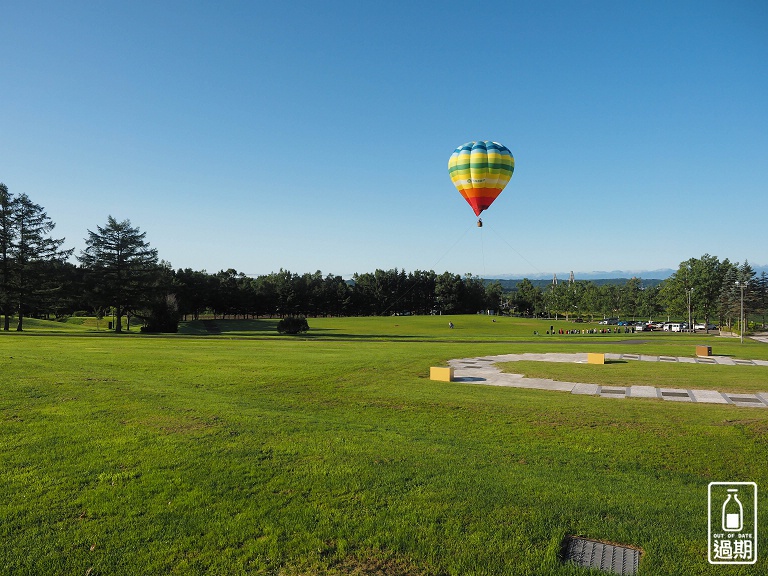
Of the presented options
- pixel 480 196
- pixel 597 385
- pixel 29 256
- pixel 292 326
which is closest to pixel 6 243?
pixel 29 256

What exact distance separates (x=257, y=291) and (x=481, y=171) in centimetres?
9392

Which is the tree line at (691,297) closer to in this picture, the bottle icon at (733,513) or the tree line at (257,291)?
the tree line at (257,291)

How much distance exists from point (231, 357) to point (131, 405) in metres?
14.1

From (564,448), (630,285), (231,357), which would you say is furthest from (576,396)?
(630,285)

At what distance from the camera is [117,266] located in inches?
2547

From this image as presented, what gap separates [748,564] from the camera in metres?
6.08

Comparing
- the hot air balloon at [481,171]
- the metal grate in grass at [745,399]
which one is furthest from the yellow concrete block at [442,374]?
the hot air balloon at [481,171]

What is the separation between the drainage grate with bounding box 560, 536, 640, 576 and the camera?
5.95 metres

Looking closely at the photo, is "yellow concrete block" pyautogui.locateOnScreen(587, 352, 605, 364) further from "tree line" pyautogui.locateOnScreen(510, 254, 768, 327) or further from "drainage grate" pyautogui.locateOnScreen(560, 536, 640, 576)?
"tree line" pyautogui.locateOnScreen(510, 254, 768, 327)

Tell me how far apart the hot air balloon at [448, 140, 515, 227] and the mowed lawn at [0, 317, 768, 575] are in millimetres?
24720

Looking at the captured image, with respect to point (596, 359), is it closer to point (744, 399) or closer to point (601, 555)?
point (744, 399)

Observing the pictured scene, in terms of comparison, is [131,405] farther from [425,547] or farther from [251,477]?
[425,547]

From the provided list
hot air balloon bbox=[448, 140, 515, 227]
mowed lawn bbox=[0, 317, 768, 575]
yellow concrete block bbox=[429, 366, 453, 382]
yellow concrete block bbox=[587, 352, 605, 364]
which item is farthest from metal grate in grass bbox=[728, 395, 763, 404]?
hot air balloon bbox=[448, 140, 515, 227]

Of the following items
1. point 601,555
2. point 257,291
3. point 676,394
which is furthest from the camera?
point 257,291
